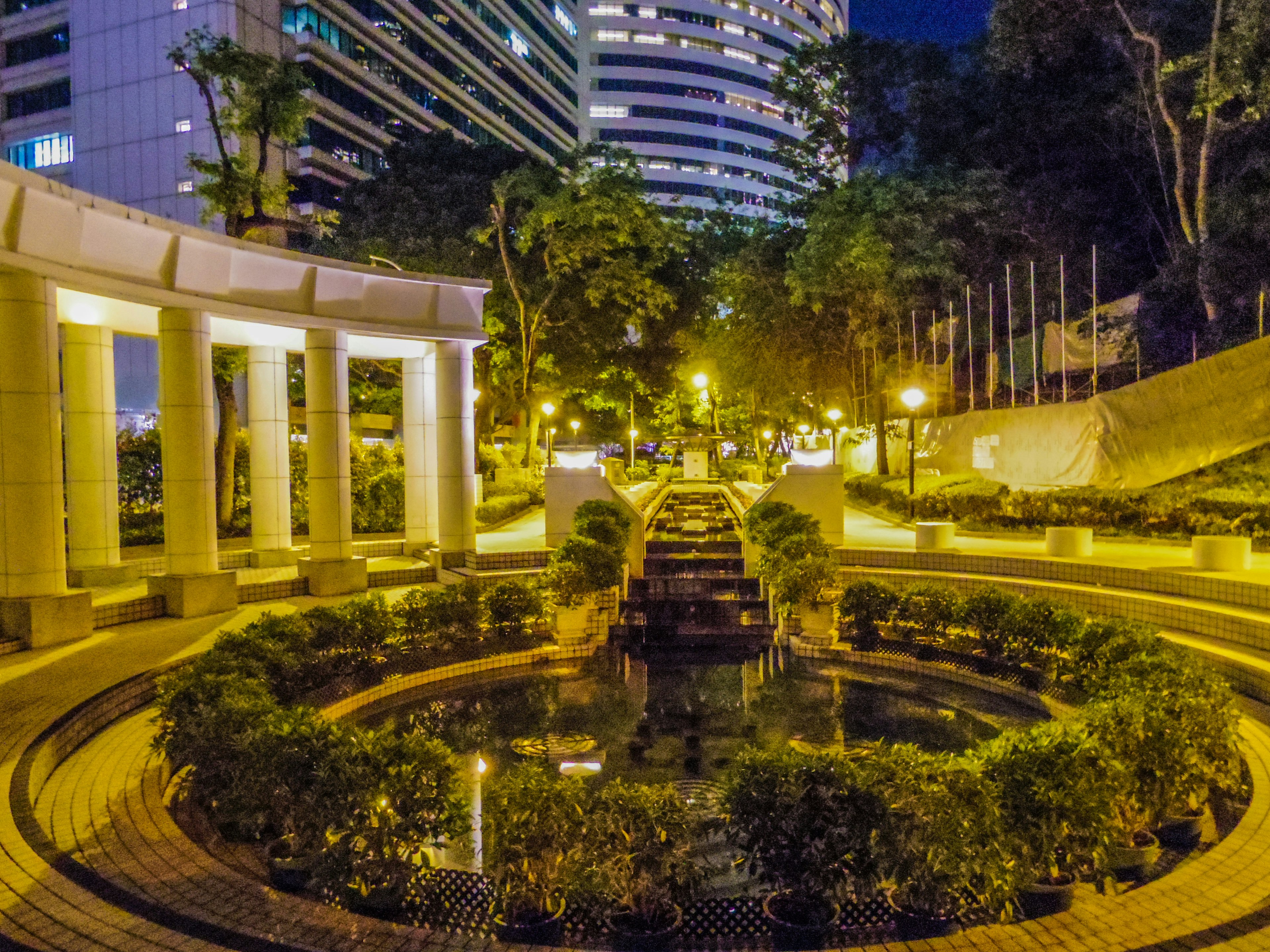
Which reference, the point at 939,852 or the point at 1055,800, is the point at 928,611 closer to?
the point at 1055,800

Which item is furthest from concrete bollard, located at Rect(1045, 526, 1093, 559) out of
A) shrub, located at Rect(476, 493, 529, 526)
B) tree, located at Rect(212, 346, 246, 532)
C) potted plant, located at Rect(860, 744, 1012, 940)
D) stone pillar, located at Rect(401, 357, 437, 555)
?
tree, located at Rect(212, 346, 246, 532)

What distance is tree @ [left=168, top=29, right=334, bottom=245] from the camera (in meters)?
16.8

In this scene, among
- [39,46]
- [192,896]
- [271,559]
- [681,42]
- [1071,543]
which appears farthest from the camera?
[681,42]

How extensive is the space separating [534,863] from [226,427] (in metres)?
16.3

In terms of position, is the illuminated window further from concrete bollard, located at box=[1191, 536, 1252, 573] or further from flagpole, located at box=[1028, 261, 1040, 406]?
concrete bollard, located at box=[1191, 536, 1252, 573]

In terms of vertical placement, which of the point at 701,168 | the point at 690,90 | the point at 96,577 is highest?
the point at 690,90

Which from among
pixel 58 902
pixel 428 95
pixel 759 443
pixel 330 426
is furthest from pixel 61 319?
pixel 428 95

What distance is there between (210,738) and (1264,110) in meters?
24.7

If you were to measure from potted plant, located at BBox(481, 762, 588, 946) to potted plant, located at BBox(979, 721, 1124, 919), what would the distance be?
2244 mm

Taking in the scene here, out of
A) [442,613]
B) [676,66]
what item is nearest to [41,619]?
[442,613]

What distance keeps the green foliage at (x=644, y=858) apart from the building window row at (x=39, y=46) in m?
55.0

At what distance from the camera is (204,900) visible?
4.57m

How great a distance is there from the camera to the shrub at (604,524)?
13766 mm

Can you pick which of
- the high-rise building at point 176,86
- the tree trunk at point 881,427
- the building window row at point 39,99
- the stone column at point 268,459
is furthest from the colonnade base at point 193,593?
the building window row at point 39,99
